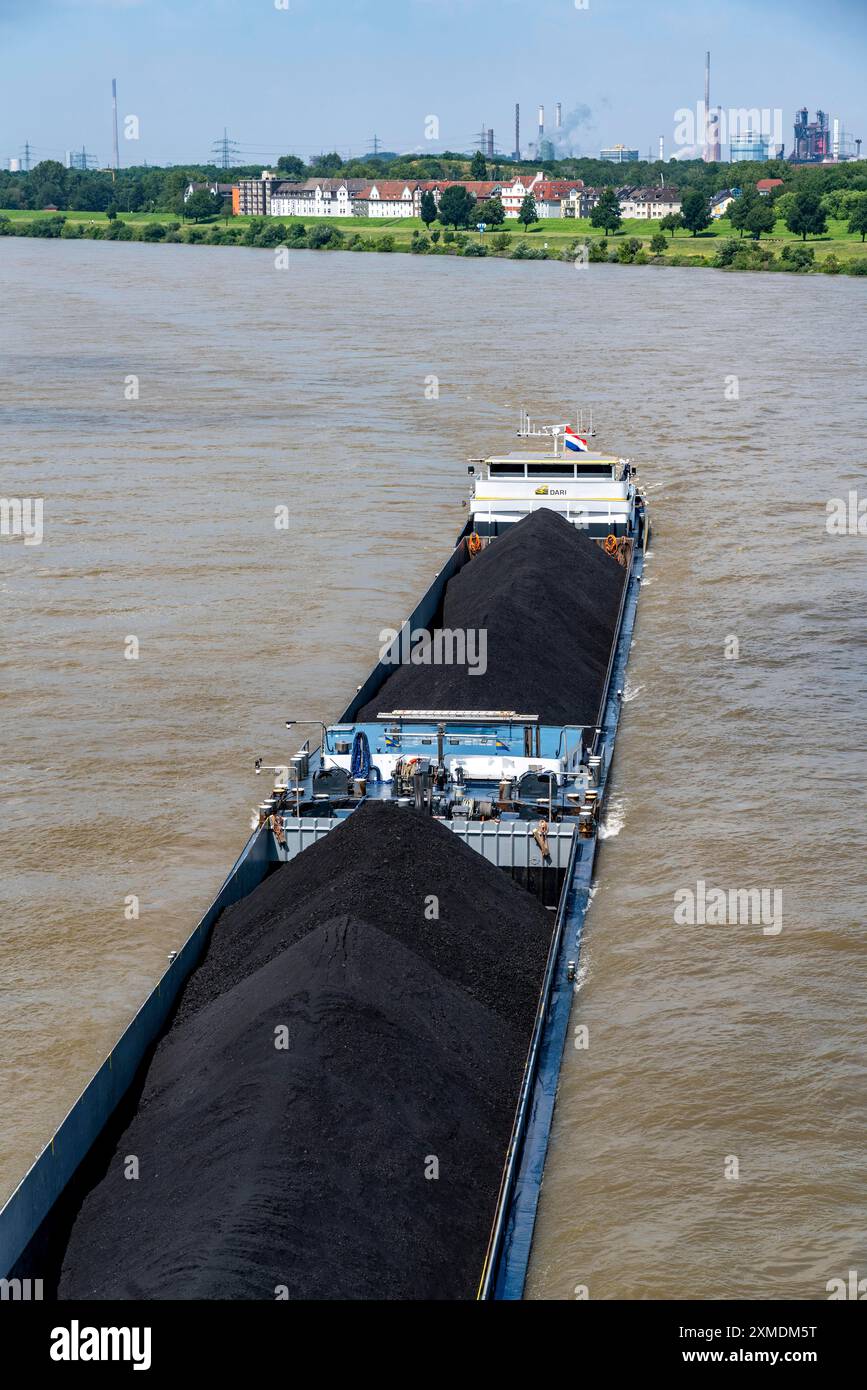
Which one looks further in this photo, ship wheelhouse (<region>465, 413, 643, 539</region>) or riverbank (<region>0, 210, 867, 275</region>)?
riverbank (<region>0, 210, 867, 275</region>)

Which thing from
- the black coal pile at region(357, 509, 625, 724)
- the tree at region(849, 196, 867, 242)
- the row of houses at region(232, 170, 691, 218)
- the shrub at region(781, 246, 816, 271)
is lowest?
the black coal pile at region(357, 509, 625, 724)

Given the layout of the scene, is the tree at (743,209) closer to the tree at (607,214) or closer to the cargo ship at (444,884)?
the tree at (607,214)

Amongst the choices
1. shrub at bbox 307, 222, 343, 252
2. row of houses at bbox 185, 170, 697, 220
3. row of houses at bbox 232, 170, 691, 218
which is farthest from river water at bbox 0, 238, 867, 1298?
row of houses at bbox 232, 170, 691, 218

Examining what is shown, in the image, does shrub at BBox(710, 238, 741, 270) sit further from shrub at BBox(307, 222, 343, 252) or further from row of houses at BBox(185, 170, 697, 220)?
row of houses at BBox(185, 170, 697, 220)

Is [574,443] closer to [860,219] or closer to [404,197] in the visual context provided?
[860,219]

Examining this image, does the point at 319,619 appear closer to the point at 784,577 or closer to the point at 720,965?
the point at 784,577
